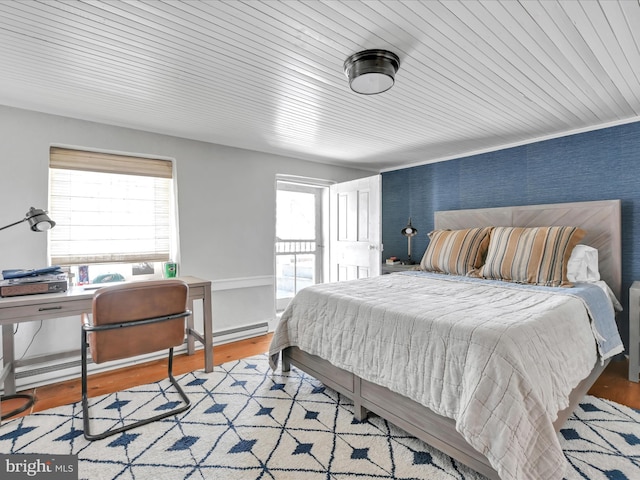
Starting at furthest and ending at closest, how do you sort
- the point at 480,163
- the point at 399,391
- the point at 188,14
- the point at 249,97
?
the point at 480,163, the point at 249,97, the point at 399,391, the point at 188,14

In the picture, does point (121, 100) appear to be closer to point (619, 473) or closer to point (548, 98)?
point (548, 98)

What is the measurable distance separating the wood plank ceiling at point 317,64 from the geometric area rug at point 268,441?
2.14 metres

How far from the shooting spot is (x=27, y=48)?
175cm

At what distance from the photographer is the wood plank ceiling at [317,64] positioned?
4.86 ft

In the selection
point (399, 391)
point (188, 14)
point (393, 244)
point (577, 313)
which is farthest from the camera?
point (393, 244)

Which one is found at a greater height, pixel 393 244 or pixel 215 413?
pixel 393 244

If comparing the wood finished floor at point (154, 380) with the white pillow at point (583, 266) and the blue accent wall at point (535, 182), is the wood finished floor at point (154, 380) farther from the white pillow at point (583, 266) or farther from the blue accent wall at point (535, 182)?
the white pillow at point (583, 266)

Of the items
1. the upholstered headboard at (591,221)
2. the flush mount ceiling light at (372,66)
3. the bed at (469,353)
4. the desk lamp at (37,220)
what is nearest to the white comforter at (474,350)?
the bed at (469,353)

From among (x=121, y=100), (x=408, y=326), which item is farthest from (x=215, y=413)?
(x=121, y=100)

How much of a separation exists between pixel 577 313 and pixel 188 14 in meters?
2.68

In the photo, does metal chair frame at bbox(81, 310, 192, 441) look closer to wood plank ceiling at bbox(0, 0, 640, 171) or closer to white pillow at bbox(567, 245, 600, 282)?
wood plank ceiling at bbox(0, 0, 640, 171)

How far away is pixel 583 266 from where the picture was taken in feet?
8.84

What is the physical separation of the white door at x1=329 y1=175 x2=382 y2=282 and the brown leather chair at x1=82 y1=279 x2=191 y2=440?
2.45 meters

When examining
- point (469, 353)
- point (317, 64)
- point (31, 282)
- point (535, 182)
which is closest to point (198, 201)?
point (31, 282)
